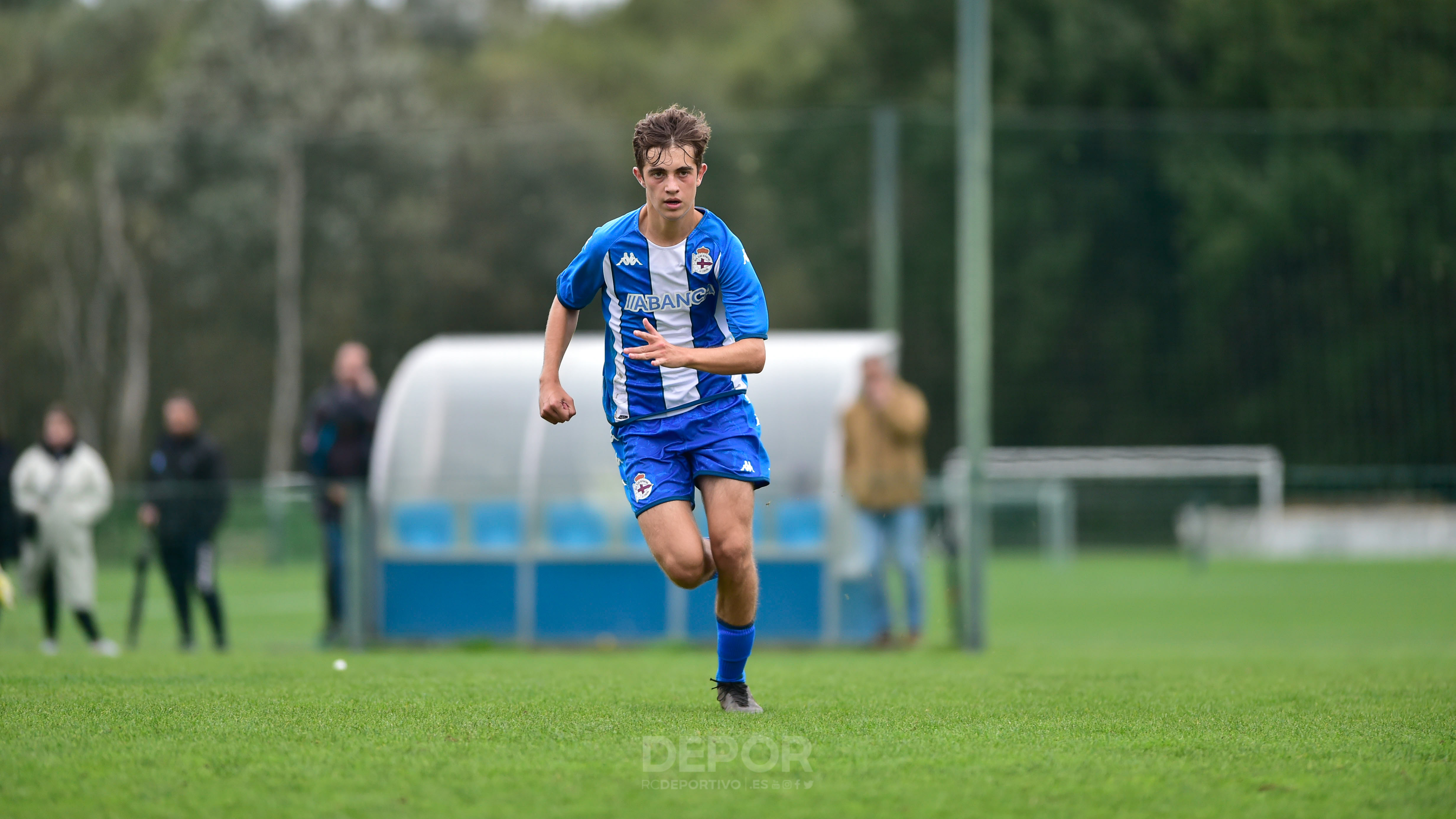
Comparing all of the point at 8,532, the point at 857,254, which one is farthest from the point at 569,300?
the point at 857,254

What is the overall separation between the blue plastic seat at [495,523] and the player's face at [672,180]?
7.33 meters

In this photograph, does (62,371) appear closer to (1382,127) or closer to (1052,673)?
(1052,673)

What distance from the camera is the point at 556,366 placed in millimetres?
5621

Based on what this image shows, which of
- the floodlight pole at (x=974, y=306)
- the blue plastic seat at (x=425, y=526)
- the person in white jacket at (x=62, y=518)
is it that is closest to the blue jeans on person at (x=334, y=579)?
the blue plastic seat at (x=425, y=526)

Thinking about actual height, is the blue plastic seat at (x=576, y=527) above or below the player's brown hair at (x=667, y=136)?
below

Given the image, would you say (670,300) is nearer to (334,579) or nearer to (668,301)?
(668,301)

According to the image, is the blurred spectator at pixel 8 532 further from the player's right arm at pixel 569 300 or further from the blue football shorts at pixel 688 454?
the blue football shorts at pixel 688 454

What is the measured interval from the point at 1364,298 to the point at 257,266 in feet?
42.6

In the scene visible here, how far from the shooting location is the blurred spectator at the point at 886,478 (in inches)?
444

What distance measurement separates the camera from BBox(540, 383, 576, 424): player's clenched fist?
5.45 m

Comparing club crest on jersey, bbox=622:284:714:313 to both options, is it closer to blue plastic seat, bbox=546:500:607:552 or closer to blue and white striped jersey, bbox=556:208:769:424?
blue and white striped jersey, bbox=556:208:769:424

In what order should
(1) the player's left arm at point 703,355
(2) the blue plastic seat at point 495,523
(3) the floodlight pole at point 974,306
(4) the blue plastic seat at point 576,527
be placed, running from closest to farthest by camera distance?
(1) the player's left arm at point 703,355
(3) the floodlight pole at point 974,306
(4) the blue plastic seat at point 576,527
(2) the blue plastic seat at point 495,523

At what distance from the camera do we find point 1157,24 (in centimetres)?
2645

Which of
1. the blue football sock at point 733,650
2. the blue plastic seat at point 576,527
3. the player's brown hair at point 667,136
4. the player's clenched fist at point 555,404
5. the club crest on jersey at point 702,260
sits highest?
the player's brown hair at point 667,136
